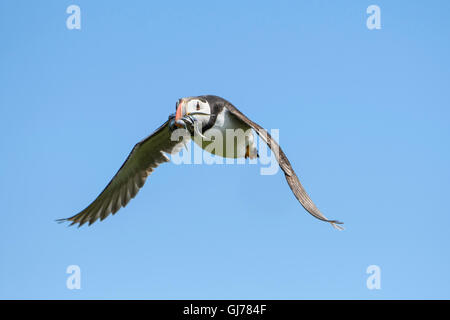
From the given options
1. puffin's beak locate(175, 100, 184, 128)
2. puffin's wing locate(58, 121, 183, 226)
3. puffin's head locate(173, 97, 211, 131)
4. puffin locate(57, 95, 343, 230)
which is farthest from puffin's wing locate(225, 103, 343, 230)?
puffin's wing locate(58, 121, 183, 226)

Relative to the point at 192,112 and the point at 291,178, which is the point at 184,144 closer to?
the point at 192,112

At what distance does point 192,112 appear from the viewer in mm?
10094

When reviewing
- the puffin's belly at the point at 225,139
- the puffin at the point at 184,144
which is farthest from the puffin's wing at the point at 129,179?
the puffin's belly at the point at 225,139

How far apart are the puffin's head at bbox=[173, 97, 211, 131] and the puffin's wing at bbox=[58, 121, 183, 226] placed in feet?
7.23

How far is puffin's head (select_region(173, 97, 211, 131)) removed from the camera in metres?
10.0

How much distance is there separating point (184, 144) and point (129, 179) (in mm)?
Answer: 1756

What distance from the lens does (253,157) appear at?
11.3 m

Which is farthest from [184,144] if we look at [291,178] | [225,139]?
[291,178]

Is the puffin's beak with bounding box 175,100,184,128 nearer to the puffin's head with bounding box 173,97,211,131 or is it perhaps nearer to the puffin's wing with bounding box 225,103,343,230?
the puffin's head with bounding box 173,97,211,131

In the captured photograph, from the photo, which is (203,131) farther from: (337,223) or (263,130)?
(337,223)

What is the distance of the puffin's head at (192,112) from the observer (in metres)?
10.0

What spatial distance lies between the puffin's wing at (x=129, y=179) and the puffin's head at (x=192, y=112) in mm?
2204
